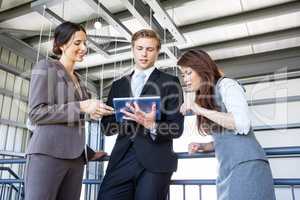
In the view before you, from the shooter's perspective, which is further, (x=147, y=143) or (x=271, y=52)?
(x=271, y=52)

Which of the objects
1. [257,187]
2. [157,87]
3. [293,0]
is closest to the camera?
[257,187]

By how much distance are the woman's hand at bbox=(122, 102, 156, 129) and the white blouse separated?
310 mm

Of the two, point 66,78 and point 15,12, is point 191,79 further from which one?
point 15,12

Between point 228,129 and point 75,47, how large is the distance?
79 cm

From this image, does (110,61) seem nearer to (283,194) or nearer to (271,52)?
(271,52)

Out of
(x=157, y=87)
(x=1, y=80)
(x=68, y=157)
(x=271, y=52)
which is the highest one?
(x=271, y=52)

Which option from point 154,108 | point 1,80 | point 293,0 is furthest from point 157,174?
point 1,80

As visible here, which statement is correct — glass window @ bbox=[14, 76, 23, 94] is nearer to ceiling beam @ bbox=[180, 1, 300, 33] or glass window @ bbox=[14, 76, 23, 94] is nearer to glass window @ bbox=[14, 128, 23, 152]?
glass window @ bbox=[14, 128, 23, 152]

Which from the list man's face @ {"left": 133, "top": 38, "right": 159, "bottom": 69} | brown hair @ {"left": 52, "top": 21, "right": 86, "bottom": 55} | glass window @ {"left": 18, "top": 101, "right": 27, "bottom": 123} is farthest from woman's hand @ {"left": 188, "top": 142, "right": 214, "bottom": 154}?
glass window @ {"left": 18, "top": 101, "right": 27, "bottom": 123}

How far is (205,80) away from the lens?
1258mm

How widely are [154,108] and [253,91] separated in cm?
589

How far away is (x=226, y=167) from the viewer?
1.13 m

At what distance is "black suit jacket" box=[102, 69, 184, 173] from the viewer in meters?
1.32

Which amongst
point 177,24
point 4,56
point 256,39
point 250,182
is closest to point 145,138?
point 250,182
